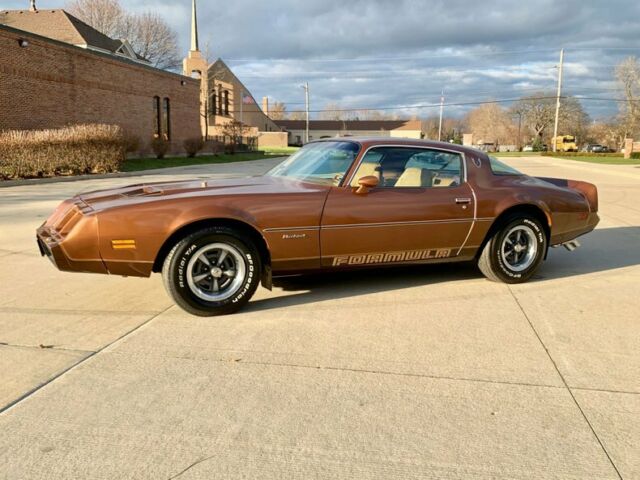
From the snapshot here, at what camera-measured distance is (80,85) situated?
2611cm

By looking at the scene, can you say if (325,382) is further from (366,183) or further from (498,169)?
(498,169)

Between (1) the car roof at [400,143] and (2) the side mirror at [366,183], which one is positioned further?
(1) the car roof at [400,143]

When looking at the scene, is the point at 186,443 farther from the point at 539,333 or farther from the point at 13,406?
the point at 539,333

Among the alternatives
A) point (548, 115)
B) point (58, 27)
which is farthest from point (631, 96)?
point (58, 27)

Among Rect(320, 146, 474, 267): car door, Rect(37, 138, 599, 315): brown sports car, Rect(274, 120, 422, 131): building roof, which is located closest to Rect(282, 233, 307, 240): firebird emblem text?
Rect(37, 138, 599, 315): brown sports car

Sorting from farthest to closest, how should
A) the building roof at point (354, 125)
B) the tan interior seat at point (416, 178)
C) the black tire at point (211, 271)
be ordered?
the building roof at point (354, 125), the tan interior seat at point (416, 178), the black tire at point (211, 271)

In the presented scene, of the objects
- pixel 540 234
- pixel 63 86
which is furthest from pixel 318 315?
pixel 63 86

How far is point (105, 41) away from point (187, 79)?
7.69 m

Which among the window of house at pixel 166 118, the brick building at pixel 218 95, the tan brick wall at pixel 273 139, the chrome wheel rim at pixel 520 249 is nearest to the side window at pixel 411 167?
the chrome wheel rim at pixel 520 249

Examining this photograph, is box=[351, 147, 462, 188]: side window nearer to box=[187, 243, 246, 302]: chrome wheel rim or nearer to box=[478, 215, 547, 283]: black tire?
box=[478, 215, 547, 283]: black tire

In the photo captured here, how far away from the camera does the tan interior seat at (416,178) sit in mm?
5129

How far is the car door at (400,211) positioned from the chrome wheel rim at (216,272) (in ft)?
2.57

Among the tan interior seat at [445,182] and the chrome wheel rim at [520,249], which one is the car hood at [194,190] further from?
the chrome wheel rim at [520,249]

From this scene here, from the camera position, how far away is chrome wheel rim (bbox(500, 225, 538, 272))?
18.1ft
